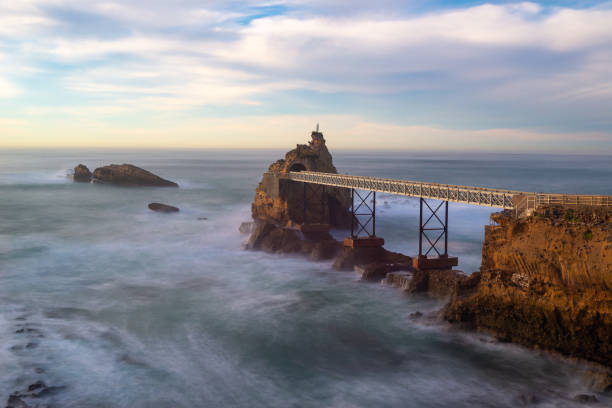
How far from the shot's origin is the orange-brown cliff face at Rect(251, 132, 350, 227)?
4356 cm

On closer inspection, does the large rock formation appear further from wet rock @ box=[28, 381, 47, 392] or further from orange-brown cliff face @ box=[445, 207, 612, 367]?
wet rock @ box=[28, 381, 47, 392]

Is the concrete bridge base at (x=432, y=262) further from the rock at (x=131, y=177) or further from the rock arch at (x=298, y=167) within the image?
the rock at (x=131, y=177)

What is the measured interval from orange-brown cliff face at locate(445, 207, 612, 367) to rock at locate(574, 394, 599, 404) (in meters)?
2.15

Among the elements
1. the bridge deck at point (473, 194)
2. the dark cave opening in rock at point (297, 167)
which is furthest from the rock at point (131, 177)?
the bridge deck at point (473, 194)

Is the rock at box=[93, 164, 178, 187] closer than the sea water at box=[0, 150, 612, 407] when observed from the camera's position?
No

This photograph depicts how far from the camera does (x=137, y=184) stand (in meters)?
90.7

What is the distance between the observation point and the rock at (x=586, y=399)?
15.8 meters

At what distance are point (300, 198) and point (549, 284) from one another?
2686cm

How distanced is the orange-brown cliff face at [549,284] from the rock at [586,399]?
2147 mm

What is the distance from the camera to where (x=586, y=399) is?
52.0ft

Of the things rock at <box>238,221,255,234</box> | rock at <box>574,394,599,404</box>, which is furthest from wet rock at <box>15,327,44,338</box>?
rock at <box>238,221,255,234</box>

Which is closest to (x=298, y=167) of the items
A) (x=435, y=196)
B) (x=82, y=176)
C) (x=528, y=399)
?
(x=435, y=196)

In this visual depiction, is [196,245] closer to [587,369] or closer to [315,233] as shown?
[315,233]

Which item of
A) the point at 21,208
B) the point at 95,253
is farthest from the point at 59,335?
the point at 21,208
